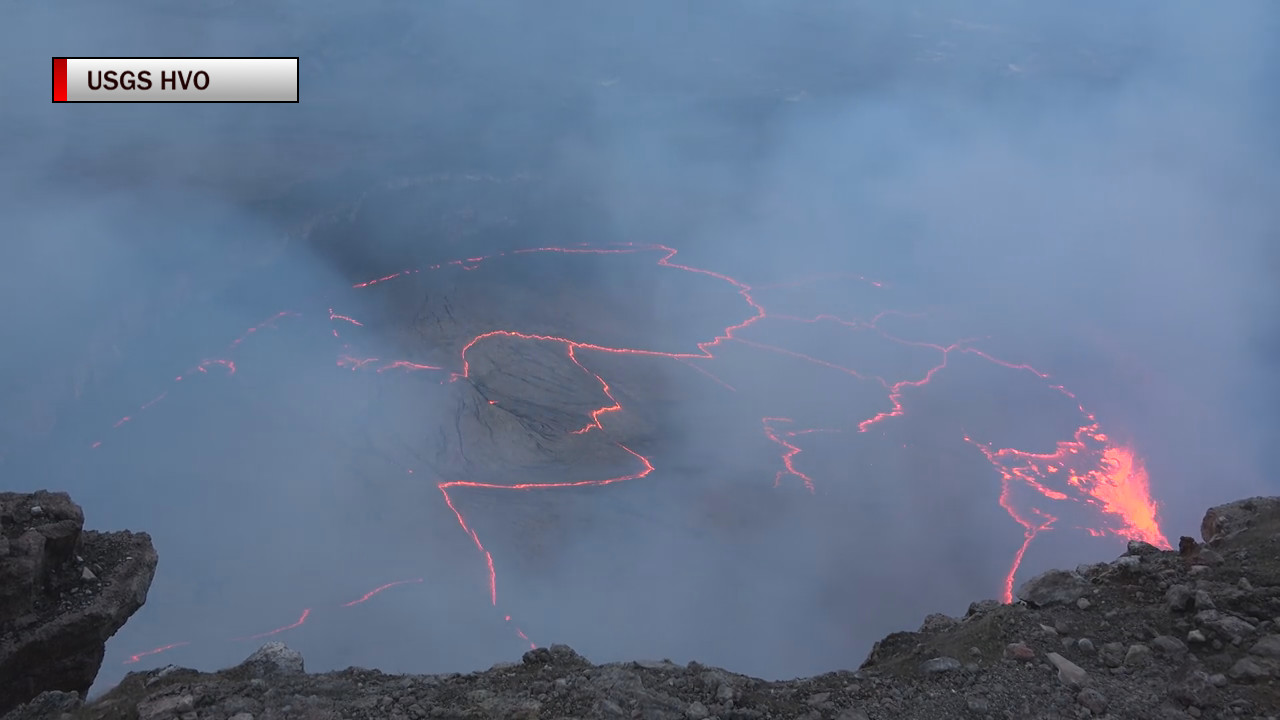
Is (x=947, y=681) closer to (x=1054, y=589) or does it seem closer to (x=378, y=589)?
(x=1054, y=589)

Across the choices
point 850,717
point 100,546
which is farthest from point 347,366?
point 850,717

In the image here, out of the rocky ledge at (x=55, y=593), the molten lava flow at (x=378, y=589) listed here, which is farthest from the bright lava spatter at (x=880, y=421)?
the rocky ledge at (x=55, y=593)

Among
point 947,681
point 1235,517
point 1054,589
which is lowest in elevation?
point 947,681

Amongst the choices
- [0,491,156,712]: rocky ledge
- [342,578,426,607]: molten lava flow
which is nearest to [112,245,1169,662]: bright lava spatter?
[342,578,426,607]: molten lava flow

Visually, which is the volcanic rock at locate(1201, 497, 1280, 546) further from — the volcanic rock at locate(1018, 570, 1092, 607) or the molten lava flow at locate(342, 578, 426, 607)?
the molten lava flow at locate(342, 578, 426, 607)

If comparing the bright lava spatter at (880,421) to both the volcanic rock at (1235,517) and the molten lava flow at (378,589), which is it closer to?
the molten lava flow at (378,589)

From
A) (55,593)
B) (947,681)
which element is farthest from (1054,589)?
(55,593)
